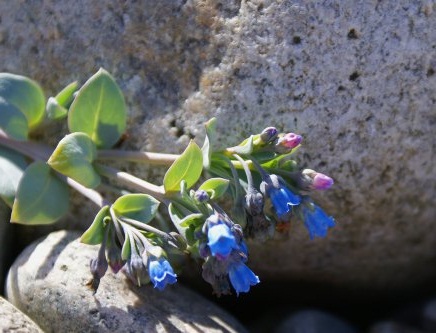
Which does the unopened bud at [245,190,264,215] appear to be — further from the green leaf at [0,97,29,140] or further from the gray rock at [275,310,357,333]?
the green leaf at [0,97,29,140]

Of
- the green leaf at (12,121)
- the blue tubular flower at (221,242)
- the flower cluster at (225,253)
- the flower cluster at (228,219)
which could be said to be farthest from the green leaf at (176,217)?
the green leaf at (12,121)

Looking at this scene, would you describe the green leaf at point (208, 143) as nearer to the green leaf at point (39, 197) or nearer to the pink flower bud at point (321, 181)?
the pink flower bud at point (321, 181)

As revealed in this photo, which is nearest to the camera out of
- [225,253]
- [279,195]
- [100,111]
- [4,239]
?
[225,253]


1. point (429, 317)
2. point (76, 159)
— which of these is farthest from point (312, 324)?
point (76, 159)

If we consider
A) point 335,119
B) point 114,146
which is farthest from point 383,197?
point 114,146

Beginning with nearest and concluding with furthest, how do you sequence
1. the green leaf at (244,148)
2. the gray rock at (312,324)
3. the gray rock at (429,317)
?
the green leaf at (244,148)
the gray rock at (312,324)
the gray rock at (429,317)

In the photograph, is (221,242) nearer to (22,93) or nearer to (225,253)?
(225,253)

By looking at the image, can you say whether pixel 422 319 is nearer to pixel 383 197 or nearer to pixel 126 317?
pixel 383 197
